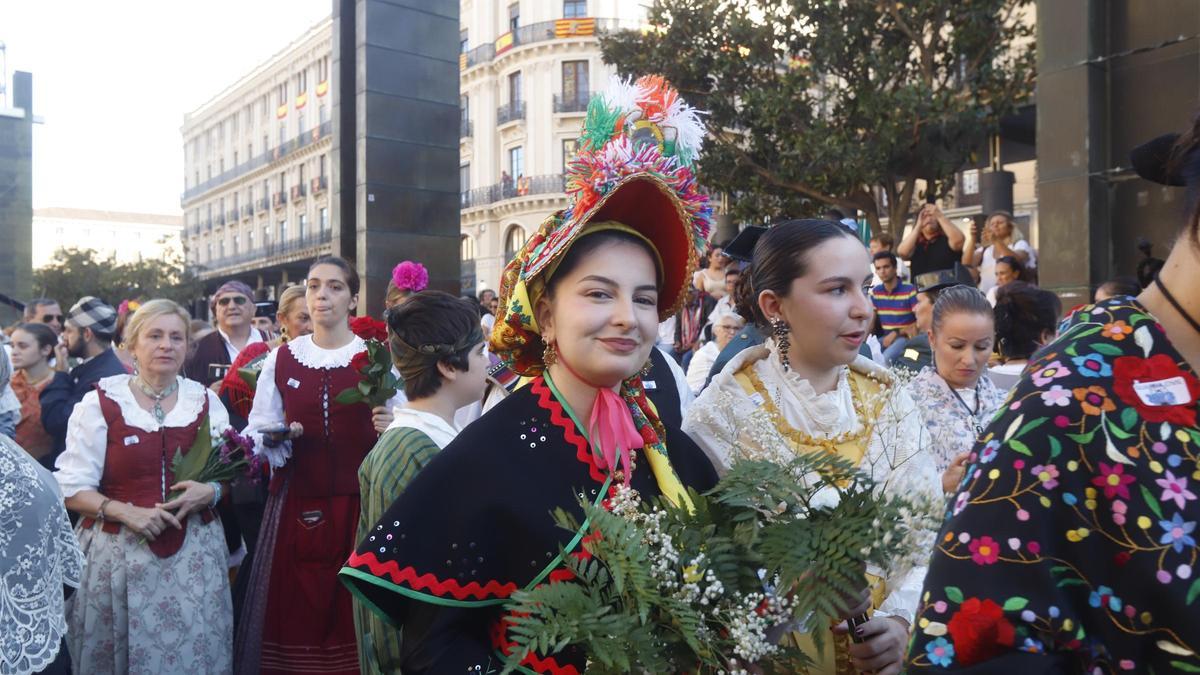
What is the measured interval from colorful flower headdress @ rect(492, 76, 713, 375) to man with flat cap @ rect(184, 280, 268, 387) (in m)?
5.62

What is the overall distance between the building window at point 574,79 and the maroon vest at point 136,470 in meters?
39.3

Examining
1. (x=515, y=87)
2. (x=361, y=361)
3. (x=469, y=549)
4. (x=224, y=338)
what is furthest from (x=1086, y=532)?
(x=515, y=87)

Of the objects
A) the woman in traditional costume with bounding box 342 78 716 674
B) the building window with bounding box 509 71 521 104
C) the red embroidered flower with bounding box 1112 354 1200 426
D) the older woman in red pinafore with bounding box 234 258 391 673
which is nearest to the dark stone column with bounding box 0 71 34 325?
the older woman in red pinafore with bounding box 234 258 391 673

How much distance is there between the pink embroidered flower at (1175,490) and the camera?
4.53ft

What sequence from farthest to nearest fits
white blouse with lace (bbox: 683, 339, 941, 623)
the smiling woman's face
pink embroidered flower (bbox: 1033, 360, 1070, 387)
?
white blouse with lace (bbox: 683, 339, 941, 623)
the smiling woman's face
pink embroidered flower (bbox: 1033, 360, 1070, 387)

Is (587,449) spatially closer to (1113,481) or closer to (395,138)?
(1113,481)

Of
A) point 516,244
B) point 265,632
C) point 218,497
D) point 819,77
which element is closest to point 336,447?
point 218,497

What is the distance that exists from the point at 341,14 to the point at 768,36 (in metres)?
8.82

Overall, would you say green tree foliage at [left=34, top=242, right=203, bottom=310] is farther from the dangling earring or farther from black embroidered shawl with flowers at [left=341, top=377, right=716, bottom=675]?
black embroidered shawl with flowers at [left=341, top=377, right=716, bottom=675]

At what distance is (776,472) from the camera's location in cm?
195

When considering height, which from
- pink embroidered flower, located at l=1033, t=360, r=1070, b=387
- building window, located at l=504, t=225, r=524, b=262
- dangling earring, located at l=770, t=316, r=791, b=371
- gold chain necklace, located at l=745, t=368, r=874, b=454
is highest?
building window, located at l=504, t=225, r=524, b=262

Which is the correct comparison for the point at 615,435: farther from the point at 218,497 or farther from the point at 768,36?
the point at 768,36

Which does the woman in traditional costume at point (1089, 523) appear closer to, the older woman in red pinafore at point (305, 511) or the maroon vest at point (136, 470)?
the older woman in red pinafore at point (305, 511)

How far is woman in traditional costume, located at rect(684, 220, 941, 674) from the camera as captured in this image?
8.93 feet
